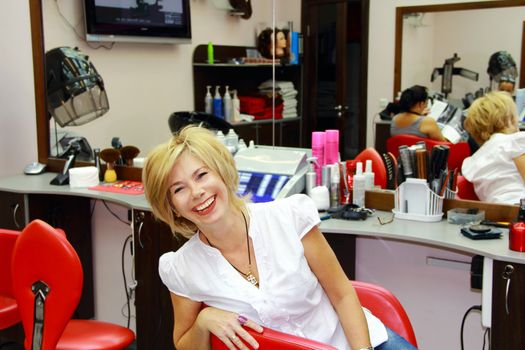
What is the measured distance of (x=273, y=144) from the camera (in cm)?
302

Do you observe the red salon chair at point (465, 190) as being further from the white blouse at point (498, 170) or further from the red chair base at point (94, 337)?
the red chair base at point (94, 337)

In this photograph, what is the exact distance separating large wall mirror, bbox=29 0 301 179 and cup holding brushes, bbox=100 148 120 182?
0.06m

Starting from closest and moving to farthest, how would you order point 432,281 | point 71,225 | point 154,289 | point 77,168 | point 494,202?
point 494,202, point 432,281, point 154,289, point 77,168, point 71,225

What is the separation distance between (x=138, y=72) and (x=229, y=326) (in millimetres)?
2088

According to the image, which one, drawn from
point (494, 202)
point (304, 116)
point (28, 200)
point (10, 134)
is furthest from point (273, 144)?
point (10, 134)

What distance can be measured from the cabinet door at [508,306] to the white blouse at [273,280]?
514mm

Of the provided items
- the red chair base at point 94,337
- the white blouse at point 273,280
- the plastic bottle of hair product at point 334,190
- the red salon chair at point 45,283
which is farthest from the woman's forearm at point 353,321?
the plastic bottle of hair product at point 334,190

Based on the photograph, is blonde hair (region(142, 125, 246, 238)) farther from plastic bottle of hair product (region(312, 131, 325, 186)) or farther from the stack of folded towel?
the stack of folded towel

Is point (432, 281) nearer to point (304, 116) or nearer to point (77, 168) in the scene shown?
point (304, 116)

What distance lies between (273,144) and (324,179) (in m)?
0.43

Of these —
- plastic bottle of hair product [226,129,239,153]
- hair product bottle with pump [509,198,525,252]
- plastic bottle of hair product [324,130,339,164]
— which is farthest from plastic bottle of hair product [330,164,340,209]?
hair product bottle with pump [509,198,525,252]

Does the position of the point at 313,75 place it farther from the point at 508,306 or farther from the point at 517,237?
the point at 508,306

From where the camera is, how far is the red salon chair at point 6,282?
2.32m

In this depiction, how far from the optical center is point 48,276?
5.83ft
